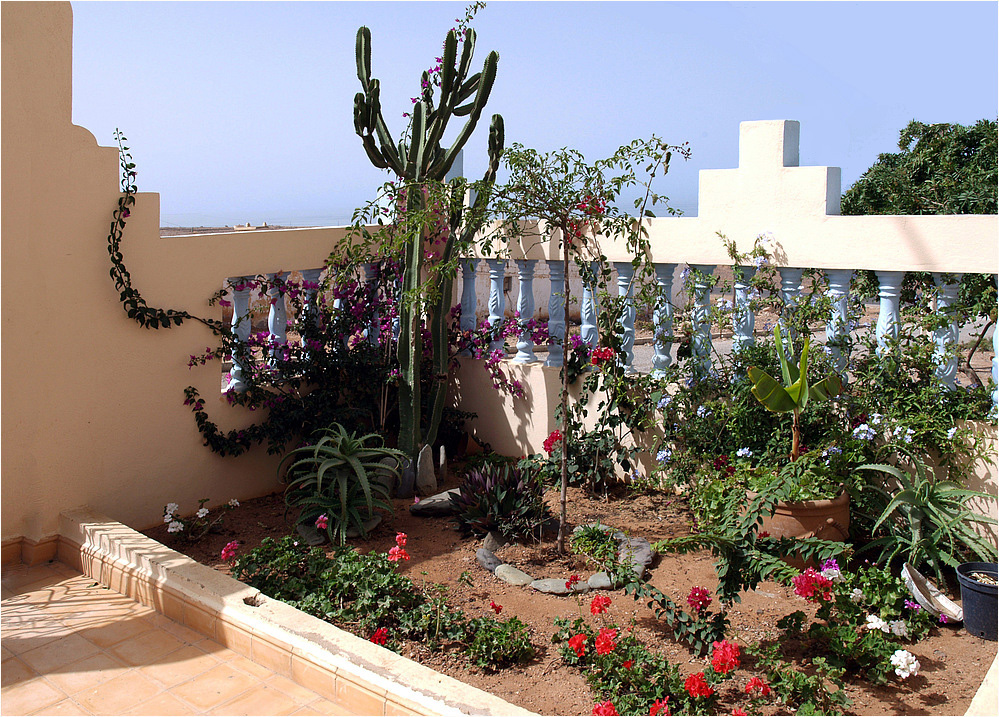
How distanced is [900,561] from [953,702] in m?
1.31

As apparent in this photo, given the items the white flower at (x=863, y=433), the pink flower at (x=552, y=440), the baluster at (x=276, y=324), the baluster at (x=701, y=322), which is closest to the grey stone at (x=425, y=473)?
the pink flower at (x=552, y=440)

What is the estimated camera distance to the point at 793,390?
4.46 metres

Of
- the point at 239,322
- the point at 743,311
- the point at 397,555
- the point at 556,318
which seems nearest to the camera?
the point at 397,555

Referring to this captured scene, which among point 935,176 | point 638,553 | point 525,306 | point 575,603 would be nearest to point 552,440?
point 638,553

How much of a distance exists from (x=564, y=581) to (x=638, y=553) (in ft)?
1.65

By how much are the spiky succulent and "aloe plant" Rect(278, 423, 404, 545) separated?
481mm

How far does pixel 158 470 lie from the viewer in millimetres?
5406

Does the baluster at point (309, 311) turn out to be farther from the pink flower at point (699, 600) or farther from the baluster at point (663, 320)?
the pink flower at point (699, 600)

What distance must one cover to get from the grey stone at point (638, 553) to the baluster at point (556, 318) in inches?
71.8

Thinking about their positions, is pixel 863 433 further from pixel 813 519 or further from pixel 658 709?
pixel 658 709

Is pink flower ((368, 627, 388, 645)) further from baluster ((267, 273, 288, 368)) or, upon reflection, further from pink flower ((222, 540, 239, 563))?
baluster ((267, 273, 288, 368))

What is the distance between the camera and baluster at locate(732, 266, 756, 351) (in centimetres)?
521

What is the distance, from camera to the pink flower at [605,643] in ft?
10.8

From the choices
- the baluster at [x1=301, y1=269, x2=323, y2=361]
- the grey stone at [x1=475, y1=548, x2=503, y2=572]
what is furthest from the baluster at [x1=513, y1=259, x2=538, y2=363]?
the grey stone at [x1=475, y1=548, x2=503, y2=572]
